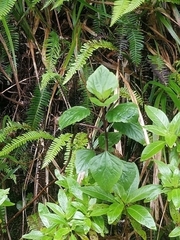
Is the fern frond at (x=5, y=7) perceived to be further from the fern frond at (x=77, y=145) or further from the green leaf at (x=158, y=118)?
the green leaf at (x=158, y=118)

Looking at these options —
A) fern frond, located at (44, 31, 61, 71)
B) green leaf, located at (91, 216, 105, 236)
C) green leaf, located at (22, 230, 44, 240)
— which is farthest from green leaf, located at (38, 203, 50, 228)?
fern frond, located at (44, 31, 61, 71)

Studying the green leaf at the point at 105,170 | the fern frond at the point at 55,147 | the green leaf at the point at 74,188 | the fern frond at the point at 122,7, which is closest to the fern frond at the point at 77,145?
the fern frond at the point at 55,147

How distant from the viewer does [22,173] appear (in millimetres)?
1461

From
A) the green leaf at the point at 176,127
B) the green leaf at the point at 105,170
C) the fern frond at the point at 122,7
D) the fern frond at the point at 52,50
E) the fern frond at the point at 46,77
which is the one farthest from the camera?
the fern frond at the point at 52,50

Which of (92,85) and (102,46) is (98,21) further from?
(92,85)

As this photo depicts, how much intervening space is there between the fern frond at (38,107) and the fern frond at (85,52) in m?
0.16

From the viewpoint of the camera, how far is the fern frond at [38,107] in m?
1.44

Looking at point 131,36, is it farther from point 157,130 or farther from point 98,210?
point 98,210

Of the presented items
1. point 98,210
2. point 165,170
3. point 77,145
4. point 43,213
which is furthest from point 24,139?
point 165,170

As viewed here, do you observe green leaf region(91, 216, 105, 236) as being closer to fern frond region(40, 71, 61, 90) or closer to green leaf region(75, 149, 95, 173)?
green leaf region(75, 149, 95, 173)

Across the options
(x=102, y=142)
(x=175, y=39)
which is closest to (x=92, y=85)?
(x=102, y=142)

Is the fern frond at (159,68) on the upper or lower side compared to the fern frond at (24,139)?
upper

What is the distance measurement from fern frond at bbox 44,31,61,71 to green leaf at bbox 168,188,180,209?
0.65 metres

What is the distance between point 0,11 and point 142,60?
55 centimetres
